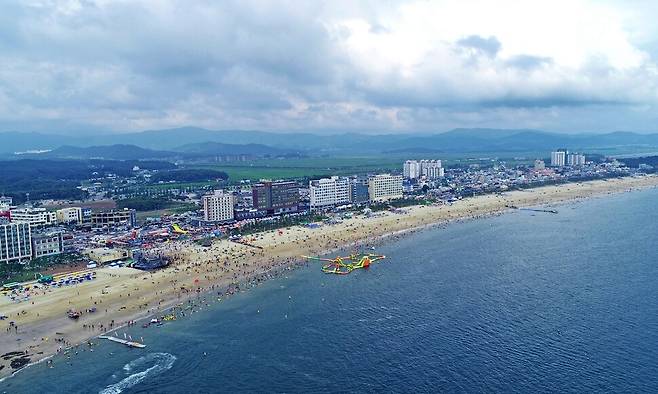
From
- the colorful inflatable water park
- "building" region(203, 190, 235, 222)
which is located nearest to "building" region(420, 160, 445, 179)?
"building" region(203, 190, 235, 222)

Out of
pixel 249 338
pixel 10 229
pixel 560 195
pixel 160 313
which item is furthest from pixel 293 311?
pixel 560 195

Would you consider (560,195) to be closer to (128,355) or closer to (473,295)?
(473,295)

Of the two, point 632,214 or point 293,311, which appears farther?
point 632,214

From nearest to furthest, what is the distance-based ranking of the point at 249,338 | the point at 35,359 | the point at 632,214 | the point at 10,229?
the point at 35,359, the point at 249,338, the point at 10,229, the point at 632,214

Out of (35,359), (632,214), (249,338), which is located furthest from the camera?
(632,214)

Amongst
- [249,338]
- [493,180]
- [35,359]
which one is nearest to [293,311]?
[249,338]

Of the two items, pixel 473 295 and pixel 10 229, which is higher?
pixel 10 229

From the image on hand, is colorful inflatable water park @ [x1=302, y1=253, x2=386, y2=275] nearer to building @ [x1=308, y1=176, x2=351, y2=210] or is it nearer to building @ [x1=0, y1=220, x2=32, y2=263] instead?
building @ [x1=0, y1=220, x2=32, y2=263]
